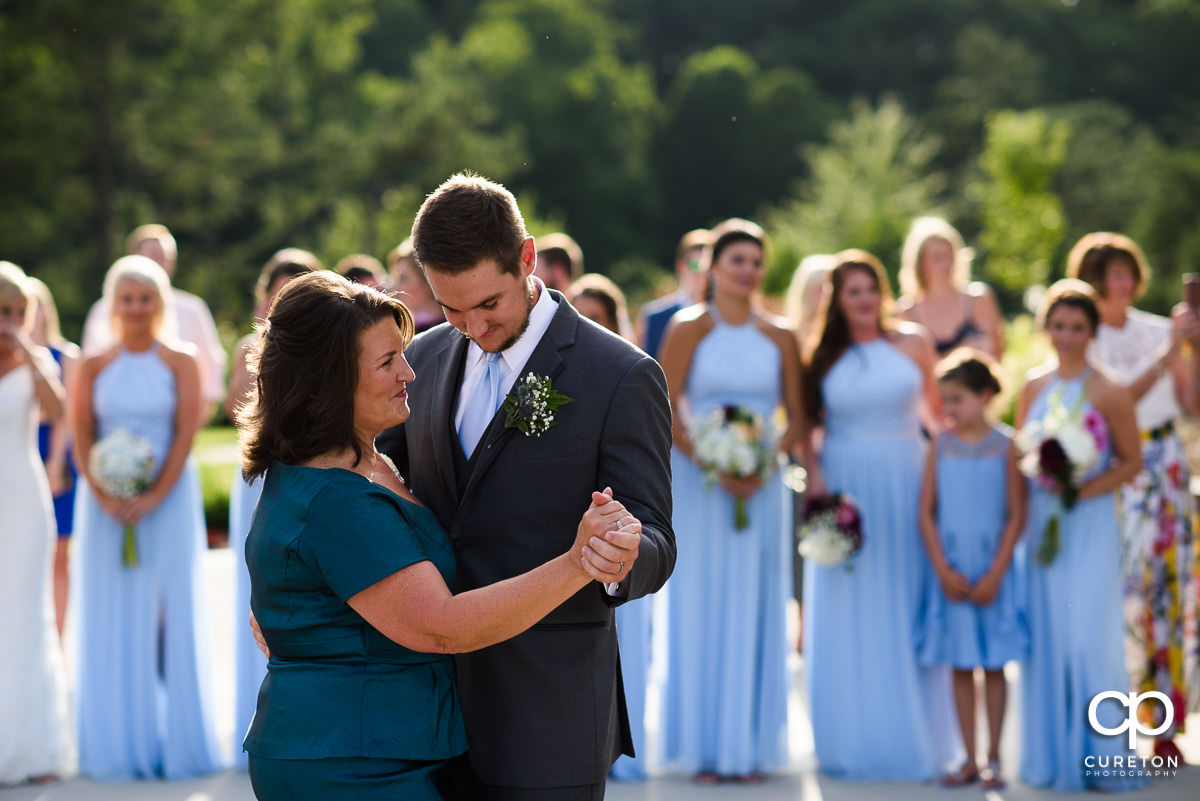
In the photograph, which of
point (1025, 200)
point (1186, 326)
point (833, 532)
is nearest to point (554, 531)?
point (833, 532)

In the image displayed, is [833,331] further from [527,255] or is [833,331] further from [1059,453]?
[527,255]

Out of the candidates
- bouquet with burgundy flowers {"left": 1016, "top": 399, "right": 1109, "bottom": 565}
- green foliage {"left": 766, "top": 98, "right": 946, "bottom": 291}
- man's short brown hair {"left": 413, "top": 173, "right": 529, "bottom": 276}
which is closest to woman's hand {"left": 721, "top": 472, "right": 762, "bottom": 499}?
bouquet with burgundy flowers {"left": 1016, "top": 399, "right": 1109, "bottom": 565}

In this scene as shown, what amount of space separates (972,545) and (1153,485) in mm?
1212

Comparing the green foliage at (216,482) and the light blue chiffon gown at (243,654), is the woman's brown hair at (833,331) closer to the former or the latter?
the light blue chiffon gown at (243,654)

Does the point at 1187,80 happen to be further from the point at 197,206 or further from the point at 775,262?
the point at 197,206

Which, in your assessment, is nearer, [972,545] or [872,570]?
[972,545]

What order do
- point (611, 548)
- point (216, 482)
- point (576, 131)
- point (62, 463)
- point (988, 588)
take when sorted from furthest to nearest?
Result: point (576, 131) < point (216, 482) < point (62, 463) < point (988, 588) < point (611, 548)

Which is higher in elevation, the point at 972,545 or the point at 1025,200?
the point at 1025,200

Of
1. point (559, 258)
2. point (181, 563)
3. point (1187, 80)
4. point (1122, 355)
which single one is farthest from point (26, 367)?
point (1187, 80)

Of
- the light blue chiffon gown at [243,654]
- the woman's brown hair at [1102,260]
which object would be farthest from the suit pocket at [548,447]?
the woman's brown hair at [1102,260]

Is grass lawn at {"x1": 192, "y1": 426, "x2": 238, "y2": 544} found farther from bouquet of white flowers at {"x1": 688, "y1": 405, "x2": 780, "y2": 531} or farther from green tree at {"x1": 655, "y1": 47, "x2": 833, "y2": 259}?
green tree at {"x1": 655, "y1": 47, "x2": 833, "y2": 259}

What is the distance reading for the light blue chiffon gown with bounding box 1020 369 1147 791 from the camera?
591 cm

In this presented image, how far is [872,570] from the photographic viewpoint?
20.8 feet

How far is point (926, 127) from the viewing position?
49.8m
